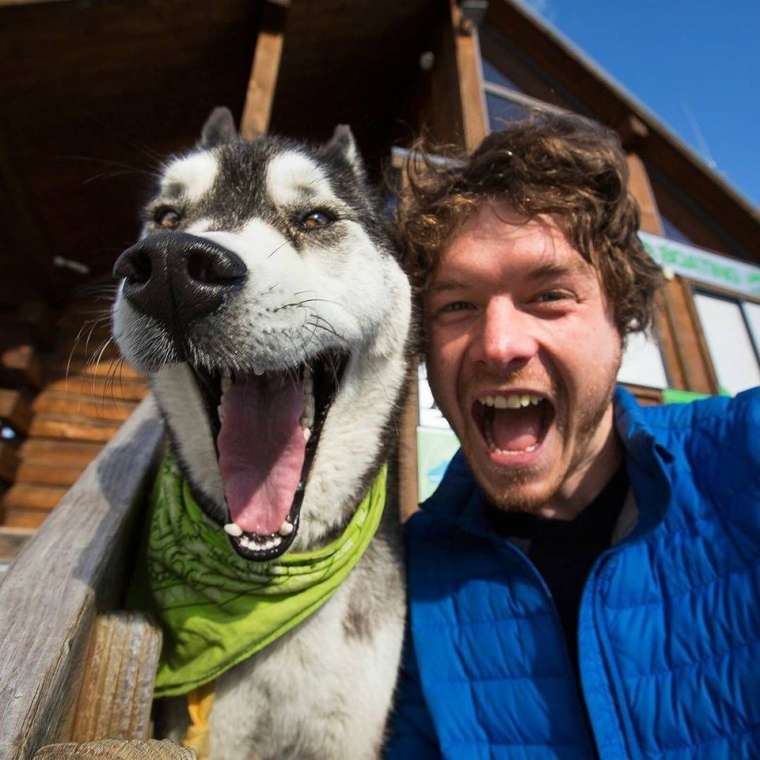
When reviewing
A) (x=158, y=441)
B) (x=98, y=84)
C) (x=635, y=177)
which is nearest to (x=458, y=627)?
(x=158, y=441)

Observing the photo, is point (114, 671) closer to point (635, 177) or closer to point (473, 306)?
point (473, 306)

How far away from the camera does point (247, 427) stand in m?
1.55

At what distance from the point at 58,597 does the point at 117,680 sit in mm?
236

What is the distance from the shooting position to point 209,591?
145 centimetres

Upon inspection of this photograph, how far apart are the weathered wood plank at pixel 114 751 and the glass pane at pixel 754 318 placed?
650cm

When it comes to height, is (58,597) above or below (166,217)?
below

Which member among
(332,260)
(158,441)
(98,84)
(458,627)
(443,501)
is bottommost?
(458,627)

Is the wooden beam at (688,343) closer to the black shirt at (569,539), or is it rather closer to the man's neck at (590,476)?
the man's neck at (590,476)

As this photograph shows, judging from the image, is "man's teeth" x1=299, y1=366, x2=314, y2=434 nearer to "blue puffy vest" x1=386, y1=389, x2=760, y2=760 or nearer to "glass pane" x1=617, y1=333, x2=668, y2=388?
"blue puffy vest" x1=386, y1=389, x2=760, y2=760

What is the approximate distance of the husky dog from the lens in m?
1.23

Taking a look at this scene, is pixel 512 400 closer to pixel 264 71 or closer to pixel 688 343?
pixel 264 71

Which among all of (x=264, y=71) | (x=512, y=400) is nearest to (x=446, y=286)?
(x=512, y=400)

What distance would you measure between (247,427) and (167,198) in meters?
0.89

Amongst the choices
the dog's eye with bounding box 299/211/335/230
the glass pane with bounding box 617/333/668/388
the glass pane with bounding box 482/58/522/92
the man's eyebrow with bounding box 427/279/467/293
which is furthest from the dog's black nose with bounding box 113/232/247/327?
the glass pane with bounding box 482/58/522/92
